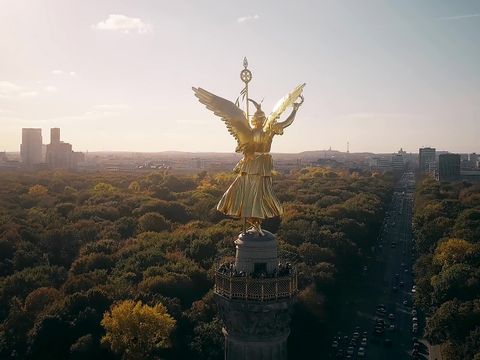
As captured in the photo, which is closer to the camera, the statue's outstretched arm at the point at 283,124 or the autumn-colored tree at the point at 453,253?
the statue's outstretched arm at the point at 283,124

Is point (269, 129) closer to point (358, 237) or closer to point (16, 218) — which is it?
point (358, 237)

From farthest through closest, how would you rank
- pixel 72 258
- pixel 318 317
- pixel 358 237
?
pixel 358 237, pixel 72 258, pixel 318 317

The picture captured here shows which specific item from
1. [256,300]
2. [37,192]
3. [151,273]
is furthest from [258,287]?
[37,192]

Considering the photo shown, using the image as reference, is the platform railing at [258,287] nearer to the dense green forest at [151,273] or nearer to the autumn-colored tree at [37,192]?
the dense green forest at [151,273]

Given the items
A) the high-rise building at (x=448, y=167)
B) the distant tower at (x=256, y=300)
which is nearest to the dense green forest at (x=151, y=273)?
the distant tower at (x=256, y=300)

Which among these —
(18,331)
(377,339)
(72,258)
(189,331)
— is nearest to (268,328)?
(189,331)

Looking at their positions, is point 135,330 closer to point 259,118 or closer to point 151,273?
point 151,273
